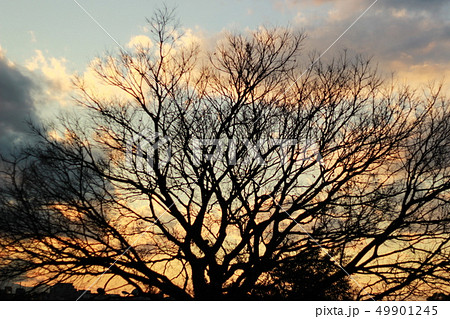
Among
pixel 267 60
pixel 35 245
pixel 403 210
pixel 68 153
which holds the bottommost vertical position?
pixel 35 245

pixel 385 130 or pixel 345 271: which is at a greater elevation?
pixel 385 130

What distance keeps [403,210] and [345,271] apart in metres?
2.20

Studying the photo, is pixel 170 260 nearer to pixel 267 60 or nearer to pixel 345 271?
pixel 345 271

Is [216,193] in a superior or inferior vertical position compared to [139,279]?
superior

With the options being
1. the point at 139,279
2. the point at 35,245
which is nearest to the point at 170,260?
the point at 139,279

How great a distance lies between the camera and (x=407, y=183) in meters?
11.3

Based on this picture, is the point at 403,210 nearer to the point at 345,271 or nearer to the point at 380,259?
the point at 380,259

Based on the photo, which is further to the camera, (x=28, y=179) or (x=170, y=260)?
(x=170, y=260)

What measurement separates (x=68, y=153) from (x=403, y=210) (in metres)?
9.36

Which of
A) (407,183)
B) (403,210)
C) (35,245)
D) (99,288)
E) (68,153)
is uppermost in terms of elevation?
(68,153)

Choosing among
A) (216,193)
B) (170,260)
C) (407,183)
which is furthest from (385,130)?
(170,260)

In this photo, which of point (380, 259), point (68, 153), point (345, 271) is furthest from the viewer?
point (68, 153)

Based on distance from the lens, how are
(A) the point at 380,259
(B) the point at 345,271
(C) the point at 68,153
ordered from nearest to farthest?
(B) the point at 345,271 → (A) the point at 380,259 → (C) the point at 68,153

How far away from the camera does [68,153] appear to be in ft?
40.1
